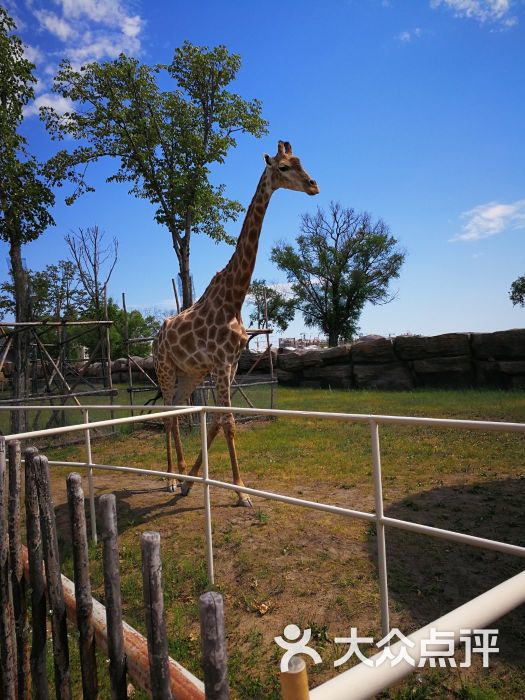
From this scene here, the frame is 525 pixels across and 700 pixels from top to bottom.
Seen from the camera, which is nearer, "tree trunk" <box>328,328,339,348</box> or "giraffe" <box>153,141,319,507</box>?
"giraffe" <box>153,141,319,507</box>

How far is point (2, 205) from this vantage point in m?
10.4

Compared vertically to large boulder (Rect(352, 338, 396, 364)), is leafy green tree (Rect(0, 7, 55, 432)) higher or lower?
higher

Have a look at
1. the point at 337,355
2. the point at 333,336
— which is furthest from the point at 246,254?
the point at 333,336

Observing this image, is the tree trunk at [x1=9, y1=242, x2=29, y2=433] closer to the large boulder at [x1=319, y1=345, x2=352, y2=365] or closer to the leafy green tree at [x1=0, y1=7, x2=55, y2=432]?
the leafy green tree at [x1=0, y1=7, x2=55, y2=432]

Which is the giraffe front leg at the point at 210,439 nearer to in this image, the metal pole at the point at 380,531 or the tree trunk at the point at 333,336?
the metal pole at the point at 380,531

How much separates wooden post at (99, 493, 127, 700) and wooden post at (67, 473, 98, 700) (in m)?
0.25

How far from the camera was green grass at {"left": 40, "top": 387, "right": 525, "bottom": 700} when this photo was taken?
2.66 meters

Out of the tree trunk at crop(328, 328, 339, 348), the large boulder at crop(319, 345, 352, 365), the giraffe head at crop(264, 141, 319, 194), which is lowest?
the large boulder at crop(319, 345, 352, 365)

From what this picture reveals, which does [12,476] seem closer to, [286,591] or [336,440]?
[286,591]

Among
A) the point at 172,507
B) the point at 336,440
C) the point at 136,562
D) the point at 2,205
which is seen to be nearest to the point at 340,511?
the point at 136,562

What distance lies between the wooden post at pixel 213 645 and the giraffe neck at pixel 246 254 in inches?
190

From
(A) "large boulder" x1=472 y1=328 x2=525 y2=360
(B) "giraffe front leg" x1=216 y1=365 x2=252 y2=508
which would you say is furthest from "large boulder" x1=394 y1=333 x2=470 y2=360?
(B) "giraffe front leg" x1=216 y1=365 x2=252 y2=508

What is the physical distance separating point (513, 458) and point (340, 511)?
4814 millimetres

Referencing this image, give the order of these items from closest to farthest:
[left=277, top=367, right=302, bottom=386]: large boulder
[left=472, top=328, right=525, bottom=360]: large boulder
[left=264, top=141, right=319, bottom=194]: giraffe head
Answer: [left=264, top=141, right=319, bottom=194]: giraffe head < [left=472, top=328, right=525, bottom=360]: large boulder < [left=277, top=367, right=302, bottom=386]: large boulder
